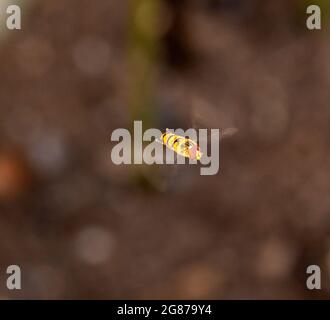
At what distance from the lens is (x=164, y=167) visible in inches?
72.4

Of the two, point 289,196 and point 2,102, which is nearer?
point 289,196

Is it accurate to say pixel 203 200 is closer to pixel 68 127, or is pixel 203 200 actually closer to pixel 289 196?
pixel 289 196

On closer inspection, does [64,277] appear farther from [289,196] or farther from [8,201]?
[289,196]

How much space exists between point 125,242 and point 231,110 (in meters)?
0.39

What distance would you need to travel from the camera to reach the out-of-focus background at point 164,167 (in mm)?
1926

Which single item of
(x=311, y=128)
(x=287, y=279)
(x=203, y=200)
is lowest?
(x=287, y=279)

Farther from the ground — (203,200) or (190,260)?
(203,200)

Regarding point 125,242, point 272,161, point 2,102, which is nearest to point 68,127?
point 2,102

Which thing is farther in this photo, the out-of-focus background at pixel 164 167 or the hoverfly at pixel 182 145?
the out-of-focus background at pixel 164 167

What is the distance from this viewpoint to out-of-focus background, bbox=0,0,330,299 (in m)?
1.93

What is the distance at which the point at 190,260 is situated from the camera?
1954 mm

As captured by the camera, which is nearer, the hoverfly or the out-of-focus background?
the hoverfly

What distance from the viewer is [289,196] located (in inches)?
78.3

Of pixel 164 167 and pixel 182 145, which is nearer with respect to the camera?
pixel 182 145
